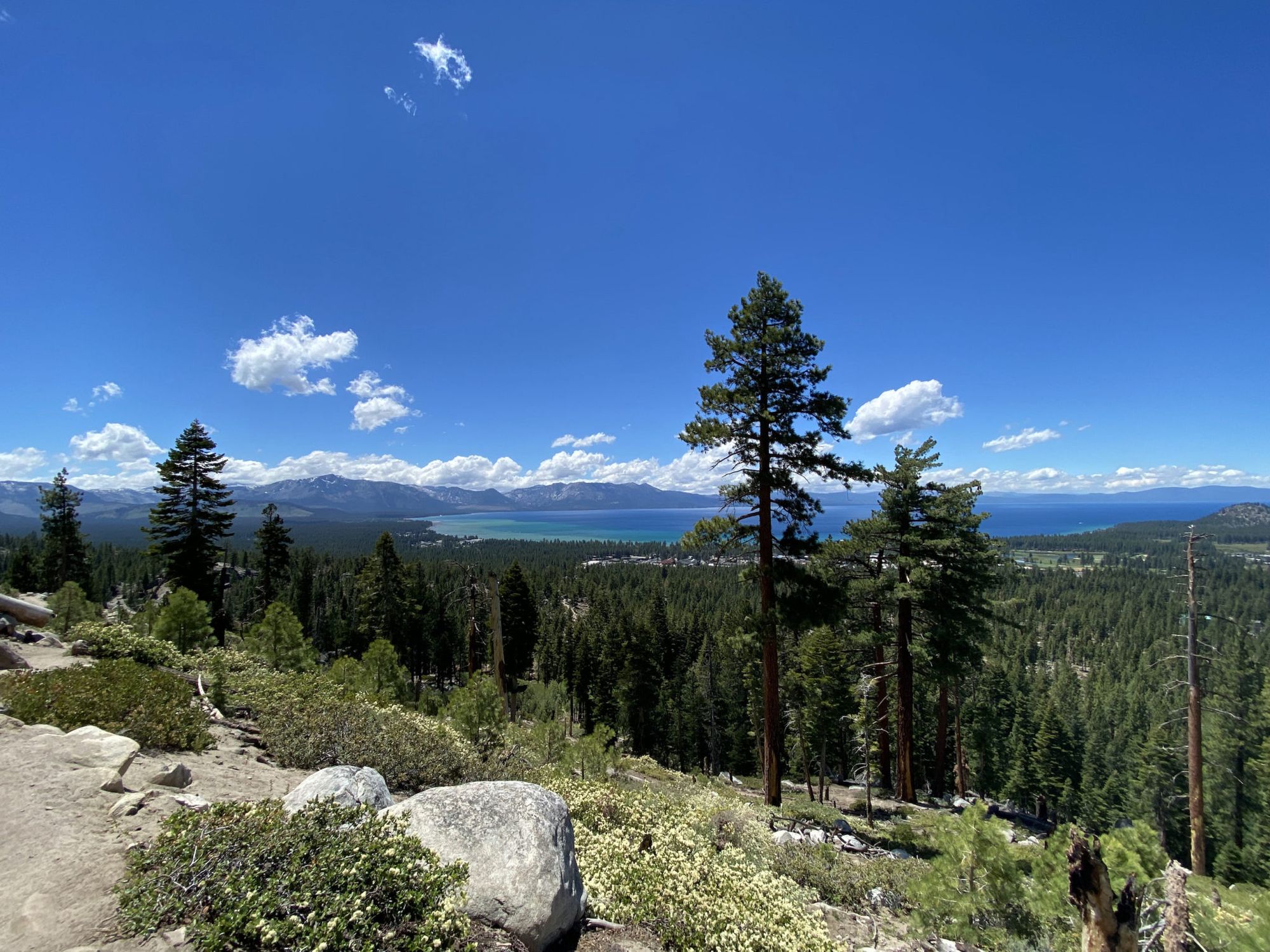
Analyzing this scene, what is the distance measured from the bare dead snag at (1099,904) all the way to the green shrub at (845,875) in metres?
3.47

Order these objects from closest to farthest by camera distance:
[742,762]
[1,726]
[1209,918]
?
[1209,918] → [1,726] → [742,762]

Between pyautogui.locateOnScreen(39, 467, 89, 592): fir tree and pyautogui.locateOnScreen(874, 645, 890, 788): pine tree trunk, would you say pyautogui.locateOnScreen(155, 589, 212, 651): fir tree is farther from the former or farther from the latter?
pyautogui.locateOnScreen(39, 467, 89, 592): fir tree

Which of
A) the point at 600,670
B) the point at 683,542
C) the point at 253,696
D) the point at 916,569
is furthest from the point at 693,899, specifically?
the point at 600,670

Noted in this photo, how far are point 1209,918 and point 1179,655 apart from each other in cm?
901

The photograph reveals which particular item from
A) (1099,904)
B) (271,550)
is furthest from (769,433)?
(271,550)

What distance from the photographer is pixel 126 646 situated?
36.4 feet

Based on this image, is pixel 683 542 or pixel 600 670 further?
pixel 600 670

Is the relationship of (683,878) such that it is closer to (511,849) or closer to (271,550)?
(511,849)

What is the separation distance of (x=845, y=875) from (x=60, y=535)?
42.2 meters

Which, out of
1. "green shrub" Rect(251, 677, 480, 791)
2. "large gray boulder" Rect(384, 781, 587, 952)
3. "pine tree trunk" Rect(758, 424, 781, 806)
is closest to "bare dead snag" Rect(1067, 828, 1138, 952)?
"large gray boulder" Rect(384, 781, 587, 952)

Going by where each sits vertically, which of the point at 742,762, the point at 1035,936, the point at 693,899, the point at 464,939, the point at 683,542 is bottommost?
the point at 742,762

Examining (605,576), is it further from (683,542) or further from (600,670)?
(683,542)

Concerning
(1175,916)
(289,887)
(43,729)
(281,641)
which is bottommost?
(281,641)

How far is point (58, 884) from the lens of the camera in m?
3.57
